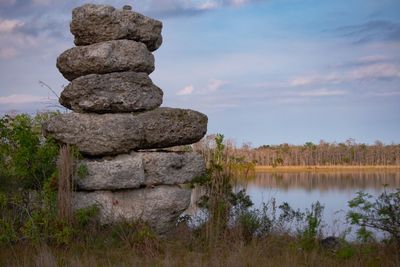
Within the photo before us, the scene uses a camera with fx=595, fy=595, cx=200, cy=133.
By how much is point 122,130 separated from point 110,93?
81cm

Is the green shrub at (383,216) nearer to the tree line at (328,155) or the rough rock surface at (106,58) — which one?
the rough rock surface at (106,58)

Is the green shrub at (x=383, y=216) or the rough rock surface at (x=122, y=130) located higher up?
the rough rock surface at (x=122, y=130)

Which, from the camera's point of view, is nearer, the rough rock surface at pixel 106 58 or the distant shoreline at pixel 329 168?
the rough rock surface at pixel 106 58

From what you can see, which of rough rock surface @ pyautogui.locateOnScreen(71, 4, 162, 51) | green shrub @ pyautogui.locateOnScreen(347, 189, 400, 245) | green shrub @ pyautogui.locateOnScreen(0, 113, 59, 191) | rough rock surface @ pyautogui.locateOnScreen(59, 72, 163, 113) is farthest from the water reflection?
green shrub @ pyautogui.locateOnScreen(347, 189, 400, 245)

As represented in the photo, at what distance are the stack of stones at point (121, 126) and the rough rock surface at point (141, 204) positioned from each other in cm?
2

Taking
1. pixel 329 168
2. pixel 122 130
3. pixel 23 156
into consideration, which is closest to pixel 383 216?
pixel 122 130

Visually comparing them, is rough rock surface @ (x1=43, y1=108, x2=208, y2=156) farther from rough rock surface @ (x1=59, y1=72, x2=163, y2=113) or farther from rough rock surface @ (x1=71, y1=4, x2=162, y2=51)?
rough rock surface @ (x1=71, y1=4, x2=162, y2=51)

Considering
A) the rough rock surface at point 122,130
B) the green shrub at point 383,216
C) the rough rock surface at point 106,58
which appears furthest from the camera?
the rough rock surface at point 106,58

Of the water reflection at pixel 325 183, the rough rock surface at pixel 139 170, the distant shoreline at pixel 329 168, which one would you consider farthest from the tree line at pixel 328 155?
the rough rock surface at pixel 139 170

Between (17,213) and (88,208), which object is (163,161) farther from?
(17,213)

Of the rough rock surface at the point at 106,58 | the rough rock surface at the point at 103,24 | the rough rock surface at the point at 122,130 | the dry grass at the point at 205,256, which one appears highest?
the rough rock surface at the point at 103,24

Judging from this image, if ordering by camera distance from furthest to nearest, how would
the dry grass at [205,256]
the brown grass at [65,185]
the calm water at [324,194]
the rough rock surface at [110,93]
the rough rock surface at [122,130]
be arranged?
1. the calm water at [324,194]
2. the rough rock surface at [110,93]
3. the rough rock surface at [122,130]
4. the brown grass at [65,185]
5. the dry grass at [205,256]

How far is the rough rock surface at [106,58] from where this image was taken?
11.6 m

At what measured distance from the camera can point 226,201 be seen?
10945 mm
